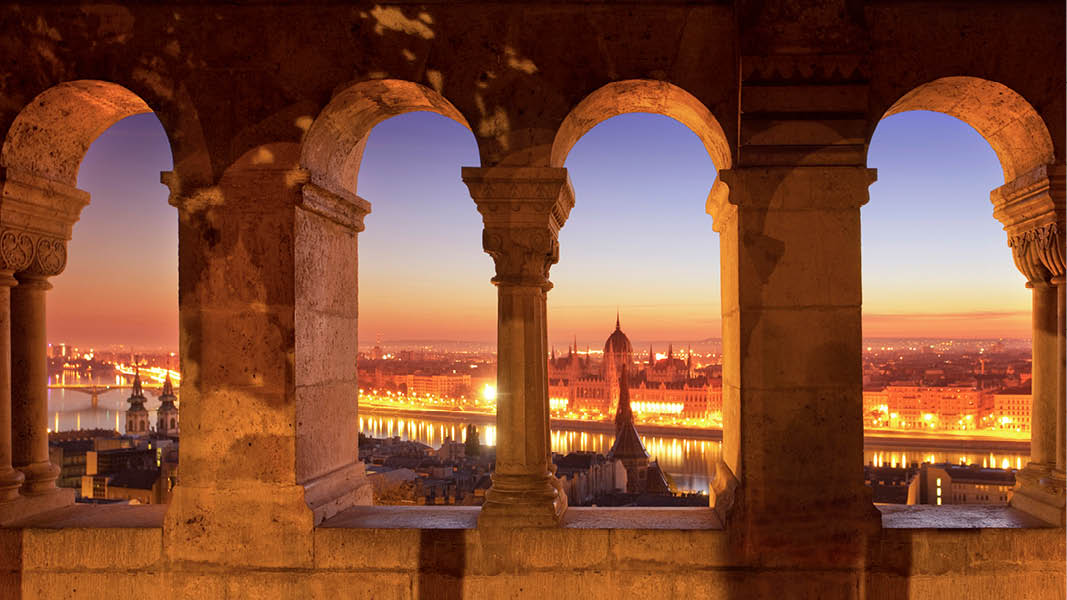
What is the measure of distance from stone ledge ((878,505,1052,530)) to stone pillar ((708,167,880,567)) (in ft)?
1.01

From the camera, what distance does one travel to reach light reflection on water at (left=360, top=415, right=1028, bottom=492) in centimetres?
6356

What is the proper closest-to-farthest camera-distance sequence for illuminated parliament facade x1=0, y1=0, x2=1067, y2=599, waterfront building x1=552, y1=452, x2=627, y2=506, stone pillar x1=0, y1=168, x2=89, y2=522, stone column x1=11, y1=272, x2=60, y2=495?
illuminated parliament facade x1=0, y1=0, x2=1067, y2=599
stone pillar x1=0, y1=168, x2=89, y2=522
stone column x1=11, y1=272, x2=60, y2=495
waterfront building x1=552, y1=452, x2=627, y2=506

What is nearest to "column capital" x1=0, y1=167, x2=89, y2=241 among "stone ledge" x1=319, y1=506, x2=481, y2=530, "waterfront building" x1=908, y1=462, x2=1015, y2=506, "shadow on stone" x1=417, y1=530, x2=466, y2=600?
"stone ledge" x1=319, y1=506, x2=481, y2=530

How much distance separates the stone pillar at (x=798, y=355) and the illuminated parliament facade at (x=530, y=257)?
0.05 feet

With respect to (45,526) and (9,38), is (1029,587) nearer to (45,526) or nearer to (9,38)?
(45,526)

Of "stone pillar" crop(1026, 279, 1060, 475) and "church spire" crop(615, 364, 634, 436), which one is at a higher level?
"stone pillar" crop(1026, 279, 1060, 475)

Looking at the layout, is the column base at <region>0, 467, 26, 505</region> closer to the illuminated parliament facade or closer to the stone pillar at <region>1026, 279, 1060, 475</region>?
the illuminated parliament facade

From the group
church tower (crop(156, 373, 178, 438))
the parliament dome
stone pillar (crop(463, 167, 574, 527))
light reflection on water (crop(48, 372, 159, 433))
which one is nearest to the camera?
stone pillar (crop(463, 167, 574, 527))

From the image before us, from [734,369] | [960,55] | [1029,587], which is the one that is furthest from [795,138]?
[1029,587]

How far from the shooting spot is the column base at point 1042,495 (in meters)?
4.31

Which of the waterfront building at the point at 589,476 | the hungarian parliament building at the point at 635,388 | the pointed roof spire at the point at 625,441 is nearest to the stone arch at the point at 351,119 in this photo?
the waterfront building at the point at 589,476

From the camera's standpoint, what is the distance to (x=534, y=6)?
4410 mm

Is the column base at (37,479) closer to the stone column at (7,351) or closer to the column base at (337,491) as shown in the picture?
the stone column at (7,351)

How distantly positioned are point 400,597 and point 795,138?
11.2 feet
